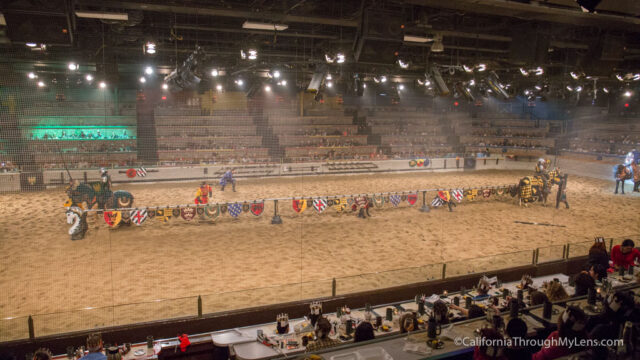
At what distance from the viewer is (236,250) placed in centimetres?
825

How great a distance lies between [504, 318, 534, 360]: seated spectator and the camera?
2516 millimetres

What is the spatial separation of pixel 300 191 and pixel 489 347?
11.6 m

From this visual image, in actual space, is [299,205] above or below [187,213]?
above

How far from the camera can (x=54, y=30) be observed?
5113 millimetres

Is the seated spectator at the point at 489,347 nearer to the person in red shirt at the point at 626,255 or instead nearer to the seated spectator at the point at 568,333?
the seated spectator at the point at 568,333

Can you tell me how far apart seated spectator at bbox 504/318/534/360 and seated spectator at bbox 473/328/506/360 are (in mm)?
71

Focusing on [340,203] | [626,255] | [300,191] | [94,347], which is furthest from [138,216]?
[626,255]

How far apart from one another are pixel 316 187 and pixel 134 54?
744 cm

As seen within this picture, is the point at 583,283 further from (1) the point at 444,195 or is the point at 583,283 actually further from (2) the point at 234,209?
(2) the point at 234,209

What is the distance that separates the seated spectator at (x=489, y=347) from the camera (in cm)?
247

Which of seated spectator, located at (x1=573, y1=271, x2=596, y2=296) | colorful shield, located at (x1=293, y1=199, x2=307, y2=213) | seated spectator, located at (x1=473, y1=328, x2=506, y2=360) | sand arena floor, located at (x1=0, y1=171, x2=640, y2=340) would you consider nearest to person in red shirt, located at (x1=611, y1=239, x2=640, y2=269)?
sand arena floor, located at (x1=0, y1=171, x2=640, y2=340)

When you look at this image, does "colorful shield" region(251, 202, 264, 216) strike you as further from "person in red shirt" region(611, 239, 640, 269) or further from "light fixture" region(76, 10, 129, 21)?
"person in red shirt" region(611, 239, 640, 269)

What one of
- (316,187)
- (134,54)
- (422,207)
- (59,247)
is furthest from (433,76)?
(59,247)

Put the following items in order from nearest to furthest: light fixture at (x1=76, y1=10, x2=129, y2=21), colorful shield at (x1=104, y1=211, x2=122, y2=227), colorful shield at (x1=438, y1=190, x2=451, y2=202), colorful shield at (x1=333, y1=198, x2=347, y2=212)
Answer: light fixture at (x1=76, y1=10, x2=129, y2=21)
colorful shield at (x1=104, y1=211, x2=122, y2=227)
colorful shield at (x1=333, y1=198, x2=347, y2=212)
colorful shield at (x1=438, y1=190, x2=451, y2=202)
